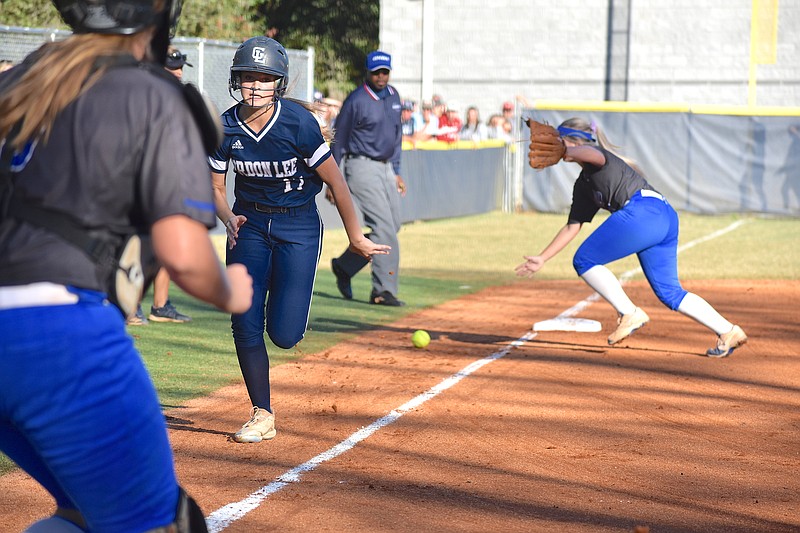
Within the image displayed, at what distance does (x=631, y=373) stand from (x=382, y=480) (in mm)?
3717

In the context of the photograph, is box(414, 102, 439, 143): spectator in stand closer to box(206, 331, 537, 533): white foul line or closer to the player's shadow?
box(206, 331, 537, 533): white foul line

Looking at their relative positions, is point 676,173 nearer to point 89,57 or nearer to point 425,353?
point 425,353

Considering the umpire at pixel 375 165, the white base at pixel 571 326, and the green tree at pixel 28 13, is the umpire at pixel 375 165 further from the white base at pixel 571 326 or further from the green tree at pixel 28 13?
the green tree at pixel 28 13

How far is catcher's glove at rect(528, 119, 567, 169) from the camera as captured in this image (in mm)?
8438

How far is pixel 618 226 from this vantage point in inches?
348

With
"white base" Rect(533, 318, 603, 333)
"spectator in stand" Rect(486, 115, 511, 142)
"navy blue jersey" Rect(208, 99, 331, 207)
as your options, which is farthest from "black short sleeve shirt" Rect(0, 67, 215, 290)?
"spectator in stand" Rect(486, 115, 511, 142)

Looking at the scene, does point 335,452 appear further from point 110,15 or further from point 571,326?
point 571,326

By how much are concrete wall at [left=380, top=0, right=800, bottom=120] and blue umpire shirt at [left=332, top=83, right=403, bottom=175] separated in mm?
21183

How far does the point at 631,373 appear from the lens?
29.1 feet

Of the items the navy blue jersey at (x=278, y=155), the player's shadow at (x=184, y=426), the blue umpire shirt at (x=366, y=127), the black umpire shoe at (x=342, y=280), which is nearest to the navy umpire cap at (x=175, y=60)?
the navy blue jersey at (x=278, y=155)

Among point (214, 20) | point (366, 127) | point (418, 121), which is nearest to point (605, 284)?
point (366, 127)

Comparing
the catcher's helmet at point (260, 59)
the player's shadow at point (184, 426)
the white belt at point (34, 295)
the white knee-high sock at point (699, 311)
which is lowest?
the player's shadow at point (184, 426)

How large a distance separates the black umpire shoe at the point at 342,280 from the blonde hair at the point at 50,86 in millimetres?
9670

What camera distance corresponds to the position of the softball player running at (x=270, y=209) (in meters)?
6.19
